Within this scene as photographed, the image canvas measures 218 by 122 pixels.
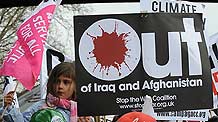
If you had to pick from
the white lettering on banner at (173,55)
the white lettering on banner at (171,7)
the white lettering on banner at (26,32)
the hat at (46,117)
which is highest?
the white lettering on banner at (171,7)

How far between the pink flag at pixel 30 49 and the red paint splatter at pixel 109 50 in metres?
0.39

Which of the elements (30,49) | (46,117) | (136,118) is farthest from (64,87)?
(136,118)

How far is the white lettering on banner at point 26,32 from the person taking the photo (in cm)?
436

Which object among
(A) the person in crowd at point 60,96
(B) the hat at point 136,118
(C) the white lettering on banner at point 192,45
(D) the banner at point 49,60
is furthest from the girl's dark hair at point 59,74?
(B) the hat at point 136,118

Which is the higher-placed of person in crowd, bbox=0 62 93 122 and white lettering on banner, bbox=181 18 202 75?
white lettering on banner, bbox=181 18 202 75

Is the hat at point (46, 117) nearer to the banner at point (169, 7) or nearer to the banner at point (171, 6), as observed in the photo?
the banner at point (169, 7)

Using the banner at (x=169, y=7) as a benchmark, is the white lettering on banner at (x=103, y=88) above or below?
below

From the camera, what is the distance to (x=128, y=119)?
11.4 ft

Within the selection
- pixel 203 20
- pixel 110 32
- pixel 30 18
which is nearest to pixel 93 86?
pixel 110 32

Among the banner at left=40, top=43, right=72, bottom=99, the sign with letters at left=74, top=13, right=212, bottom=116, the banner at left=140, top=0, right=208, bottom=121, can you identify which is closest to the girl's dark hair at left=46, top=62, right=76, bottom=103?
the banner at left=40, top=43, right=72, bottom=99

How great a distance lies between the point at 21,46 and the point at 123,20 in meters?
0.77

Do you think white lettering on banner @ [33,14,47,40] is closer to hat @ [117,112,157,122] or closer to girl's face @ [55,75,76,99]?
girl's face @ [55,75,76,99]

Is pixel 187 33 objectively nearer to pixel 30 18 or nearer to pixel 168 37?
pixel 168 37

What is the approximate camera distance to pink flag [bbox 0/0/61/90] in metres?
4.25
